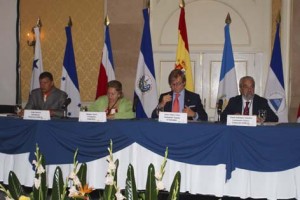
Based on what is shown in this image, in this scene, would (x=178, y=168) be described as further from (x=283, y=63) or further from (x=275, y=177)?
(x=283, y=63)

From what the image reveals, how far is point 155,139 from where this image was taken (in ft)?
9.87

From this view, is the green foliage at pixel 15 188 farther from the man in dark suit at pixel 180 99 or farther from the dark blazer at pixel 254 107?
the dark blazer at pixel 254 107

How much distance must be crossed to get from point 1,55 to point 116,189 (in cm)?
586

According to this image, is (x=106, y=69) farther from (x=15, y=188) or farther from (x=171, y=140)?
(x=15, y=188)

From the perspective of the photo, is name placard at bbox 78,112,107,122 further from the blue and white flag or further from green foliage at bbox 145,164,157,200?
green foliage at bbox 145,164,157,200

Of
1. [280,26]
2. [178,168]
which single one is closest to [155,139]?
[178,168]

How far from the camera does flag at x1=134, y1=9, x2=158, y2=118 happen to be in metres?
5.15

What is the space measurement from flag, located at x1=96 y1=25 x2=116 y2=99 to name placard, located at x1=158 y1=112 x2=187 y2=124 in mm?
2409

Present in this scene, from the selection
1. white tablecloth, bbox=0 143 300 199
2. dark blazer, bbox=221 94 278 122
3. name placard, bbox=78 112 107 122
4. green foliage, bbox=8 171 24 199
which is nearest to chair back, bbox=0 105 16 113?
white tablecloth, bbox=0 143 300 199

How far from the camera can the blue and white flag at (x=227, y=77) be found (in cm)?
496

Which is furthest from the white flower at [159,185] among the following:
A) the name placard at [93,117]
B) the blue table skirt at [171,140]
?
the name placard at [93,117]

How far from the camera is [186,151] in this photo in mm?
2967

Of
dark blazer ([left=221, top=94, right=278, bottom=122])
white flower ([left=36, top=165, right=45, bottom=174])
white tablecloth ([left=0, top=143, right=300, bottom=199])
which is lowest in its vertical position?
white tablecloth ([left=0, top=143, right=300, bottom=199])

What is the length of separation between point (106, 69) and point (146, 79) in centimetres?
61
